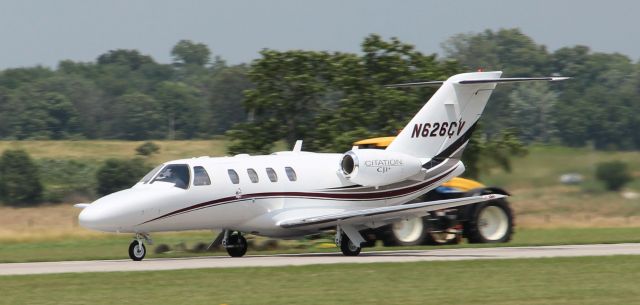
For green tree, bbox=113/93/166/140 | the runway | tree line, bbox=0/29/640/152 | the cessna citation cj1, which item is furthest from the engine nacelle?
green tree, bbox=113/93/166/140

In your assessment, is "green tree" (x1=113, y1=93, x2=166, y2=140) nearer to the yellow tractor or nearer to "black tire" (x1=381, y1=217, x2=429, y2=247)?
the yellow tractor

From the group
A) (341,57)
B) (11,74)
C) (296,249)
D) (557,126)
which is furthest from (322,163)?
(11,74)

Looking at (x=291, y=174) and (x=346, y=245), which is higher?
(x=291, y=174)

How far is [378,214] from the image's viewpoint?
2848cm

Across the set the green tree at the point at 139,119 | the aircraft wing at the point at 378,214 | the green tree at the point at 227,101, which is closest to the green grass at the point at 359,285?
the aircraft wing at the point at 378,214

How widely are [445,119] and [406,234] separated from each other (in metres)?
4.26

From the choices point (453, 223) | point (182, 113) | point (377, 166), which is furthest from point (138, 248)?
point (182, 113)

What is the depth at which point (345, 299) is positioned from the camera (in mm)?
19453

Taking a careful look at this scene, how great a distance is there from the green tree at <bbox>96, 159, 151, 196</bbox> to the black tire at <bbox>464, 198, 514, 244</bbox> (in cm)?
3668

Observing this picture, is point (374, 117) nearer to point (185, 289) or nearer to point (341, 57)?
point (341, 57)

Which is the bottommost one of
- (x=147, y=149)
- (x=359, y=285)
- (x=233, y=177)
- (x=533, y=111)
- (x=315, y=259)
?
(x=359, y=285)

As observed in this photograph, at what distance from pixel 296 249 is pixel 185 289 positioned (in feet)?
42.5

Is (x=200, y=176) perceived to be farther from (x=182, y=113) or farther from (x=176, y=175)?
(x=182, y=113)

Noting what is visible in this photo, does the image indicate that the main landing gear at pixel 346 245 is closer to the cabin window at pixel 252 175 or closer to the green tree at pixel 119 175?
the cabin window at pixel 252 175
